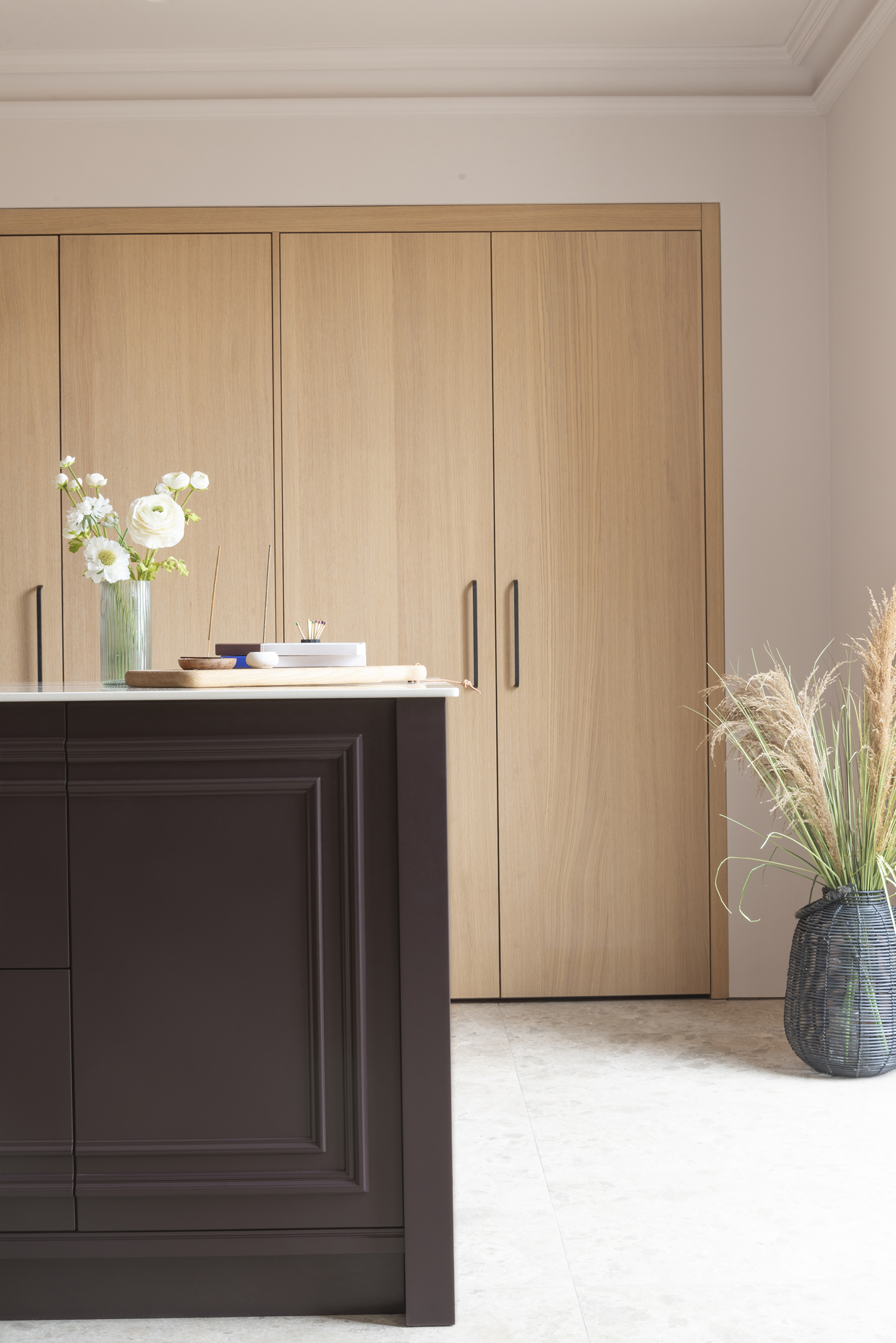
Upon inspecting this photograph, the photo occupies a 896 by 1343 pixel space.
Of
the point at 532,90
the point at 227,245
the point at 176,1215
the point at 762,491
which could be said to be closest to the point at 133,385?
the point at 227,245

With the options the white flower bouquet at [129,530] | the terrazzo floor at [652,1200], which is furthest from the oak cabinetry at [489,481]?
the white flower bouquet at [129,530]

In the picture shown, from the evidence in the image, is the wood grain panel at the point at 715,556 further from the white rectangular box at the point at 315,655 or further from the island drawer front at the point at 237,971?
the island drawer front at the point at 237,971

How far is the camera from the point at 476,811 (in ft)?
10.6

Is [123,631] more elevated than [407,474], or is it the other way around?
[407,474]

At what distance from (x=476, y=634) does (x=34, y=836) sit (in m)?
1.84

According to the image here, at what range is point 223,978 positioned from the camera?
1579mm

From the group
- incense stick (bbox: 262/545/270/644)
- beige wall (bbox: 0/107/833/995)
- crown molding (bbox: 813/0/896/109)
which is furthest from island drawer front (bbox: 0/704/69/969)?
crown molding (bbox: 813/0/896/109)

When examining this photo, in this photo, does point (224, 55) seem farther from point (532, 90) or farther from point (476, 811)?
point (476, 811)

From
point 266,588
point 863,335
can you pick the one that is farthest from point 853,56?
point 266,588

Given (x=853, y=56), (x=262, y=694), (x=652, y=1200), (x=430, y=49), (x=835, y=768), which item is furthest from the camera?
(x=430, y=49)

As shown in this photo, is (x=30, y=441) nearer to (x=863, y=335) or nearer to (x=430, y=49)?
(x=430, y=49)

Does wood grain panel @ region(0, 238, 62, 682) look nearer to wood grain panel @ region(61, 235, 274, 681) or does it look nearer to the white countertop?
wood grain panel @ region(61, 235, 274, 681)

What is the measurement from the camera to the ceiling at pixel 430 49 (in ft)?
9.52

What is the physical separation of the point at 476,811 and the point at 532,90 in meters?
2.19
